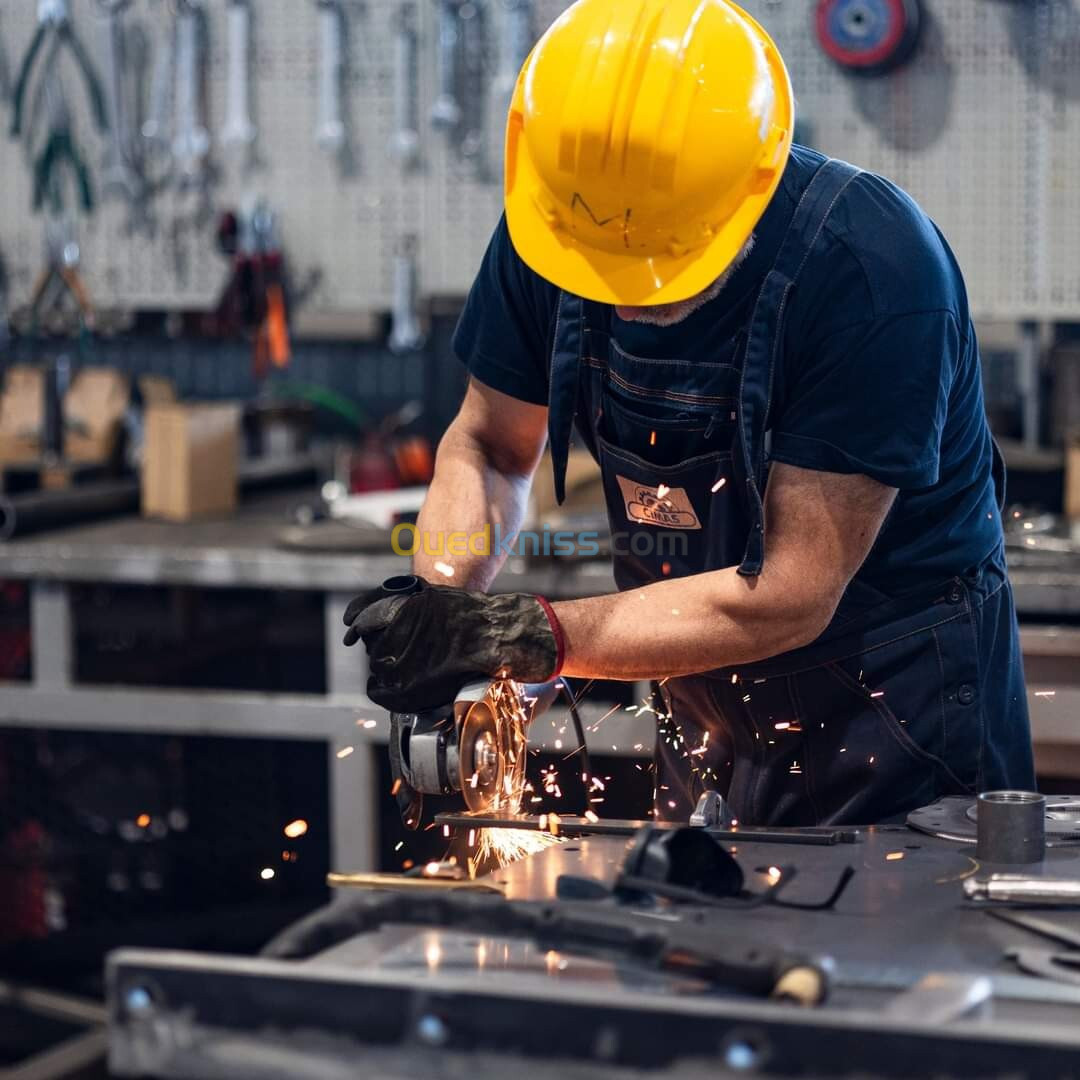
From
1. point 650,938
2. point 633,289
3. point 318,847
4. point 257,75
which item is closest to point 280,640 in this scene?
point 318,847

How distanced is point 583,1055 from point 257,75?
2.79 m

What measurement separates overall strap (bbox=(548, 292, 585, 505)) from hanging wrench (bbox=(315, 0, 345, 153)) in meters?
1.82

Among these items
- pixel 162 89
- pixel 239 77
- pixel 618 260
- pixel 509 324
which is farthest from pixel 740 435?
pixel 162 89

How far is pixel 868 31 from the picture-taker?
3.01 metres

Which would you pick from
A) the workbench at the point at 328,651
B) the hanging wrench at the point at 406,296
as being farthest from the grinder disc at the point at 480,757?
the hanging wrench at the point at 406,296

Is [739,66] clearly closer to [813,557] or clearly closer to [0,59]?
[813,557]

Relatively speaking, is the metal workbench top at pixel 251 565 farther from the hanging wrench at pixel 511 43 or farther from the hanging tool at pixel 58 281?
the hanging wrench at pixel 511 43

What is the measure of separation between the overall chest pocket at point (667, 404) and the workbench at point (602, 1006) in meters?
0.53

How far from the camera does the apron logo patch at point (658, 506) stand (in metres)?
1.63

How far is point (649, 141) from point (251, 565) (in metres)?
1.51

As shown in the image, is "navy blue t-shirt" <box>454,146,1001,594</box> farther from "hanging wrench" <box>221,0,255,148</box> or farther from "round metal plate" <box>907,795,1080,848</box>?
"hanging wrench" <box>221,0,255,148</box>

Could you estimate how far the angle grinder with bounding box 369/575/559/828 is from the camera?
4.54 ft

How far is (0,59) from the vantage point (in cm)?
348

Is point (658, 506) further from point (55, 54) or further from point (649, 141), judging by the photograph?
point (55, 54)
